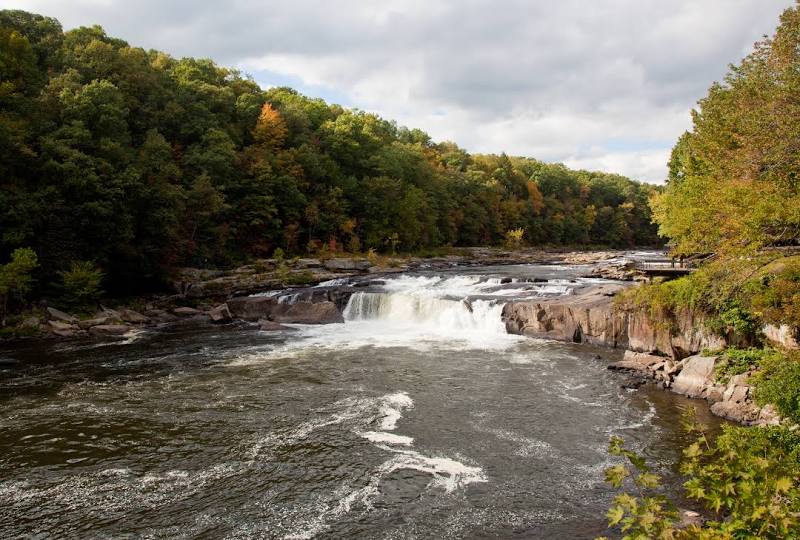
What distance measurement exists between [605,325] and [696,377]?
22.3 feet

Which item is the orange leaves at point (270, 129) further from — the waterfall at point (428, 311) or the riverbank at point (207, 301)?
the waterfall at point (428, 311)

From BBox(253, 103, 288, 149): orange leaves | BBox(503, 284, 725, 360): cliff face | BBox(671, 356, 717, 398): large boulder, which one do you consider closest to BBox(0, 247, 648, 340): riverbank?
BBox(503, 284, 725, 360): cliff face

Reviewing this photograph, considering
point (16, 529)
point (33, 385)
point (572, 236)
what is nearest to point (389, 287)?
point (33, 385)

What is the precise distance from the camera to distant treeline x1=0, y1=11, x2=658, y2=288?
27.6 meters

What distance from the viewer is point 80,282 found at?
26.8 m

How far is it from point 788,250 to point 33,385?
82.8 ft

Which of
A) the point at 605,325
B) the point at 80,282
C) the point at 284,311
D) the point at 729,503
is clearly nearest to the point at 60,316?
the point at 80,282

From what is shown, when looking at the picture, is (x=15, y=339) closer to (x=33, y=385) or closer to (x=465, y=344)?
(x=33, y=385)

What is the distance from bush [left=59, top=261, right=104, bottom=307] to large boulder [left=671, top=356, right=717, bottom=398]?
27691 millimetres

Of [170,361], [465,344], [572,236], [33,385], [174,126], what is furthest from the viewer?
[572,236]

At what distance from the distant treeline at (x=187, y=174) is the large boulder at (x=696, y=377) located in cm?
2849

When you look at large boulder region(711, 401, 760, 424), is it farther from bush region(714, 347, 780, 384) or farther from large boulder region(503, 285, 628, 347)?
large boulder region(503, 285, 628, 347)

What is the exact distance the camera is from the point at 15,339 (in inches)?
933

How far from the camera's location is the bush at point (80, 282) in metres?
26.6
